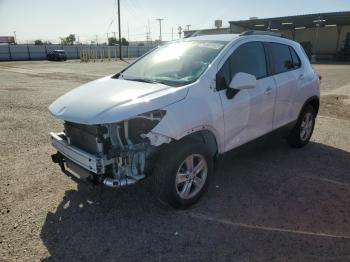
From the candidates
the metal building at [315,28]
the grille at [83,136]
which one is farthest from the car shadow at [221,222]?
the metal building at [315,28]

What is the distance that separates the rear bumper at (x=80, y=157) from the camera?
3.13m

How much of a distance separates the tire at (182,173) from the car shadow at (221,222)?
0.59ft

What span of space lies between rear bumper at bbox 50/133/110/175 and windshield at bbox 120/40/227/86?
3.83 feet

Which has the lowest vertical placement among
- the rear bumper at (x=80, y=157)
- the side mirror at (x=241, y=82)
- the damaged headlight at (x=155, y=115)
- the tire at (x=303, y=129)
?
the tire at (x=303, y=129)

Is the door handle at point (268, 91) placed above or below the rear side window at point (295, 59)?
below

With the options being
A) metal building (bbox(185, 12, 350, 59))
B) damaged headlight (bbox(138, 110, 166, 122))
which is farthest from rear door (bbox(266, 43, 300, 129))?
metal building (bbox(185, 12, 350, 59))

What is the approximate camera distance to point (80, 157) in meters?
3.32

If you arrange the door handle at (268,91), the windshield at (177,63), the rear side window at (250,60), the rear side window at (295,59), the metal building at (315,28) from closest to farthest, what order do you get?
the windshield at (177,63) < the rear side window at (250,60) < the door handle at (268,91) < the rear side window at (295,59) < the metal building at (315,28)

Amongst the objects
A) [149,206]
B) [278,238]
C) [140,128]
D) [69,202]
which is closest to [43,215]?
[69,202]

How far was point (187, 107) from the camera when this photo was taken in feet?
11.0

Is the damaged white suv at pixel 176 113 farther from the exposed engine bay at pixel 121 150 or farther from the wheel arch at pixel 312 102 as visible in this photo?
the wheel arch at pixel 312 102

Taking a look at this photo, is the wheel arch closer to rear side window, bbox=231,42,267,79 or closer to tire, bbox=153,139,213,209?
rear side window, bbox=231,42,267,79

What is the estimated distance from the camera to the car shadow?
293cm

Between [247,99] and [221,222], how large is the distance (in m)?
1.56
